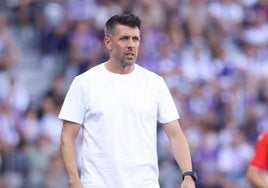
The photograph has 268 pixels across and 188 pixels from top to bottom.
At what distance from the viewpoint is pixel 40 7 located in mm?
20250

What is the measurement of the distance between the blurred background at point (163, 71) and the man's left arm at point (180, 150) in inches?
284

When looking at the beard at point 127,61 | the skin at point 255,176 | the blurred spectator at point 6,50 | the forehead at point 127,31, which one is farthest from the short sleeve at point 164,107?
the blurred spectator at point 6,50

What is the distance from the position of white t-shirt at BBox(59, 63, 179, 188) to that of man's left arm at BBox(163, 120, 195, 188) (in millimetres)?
107

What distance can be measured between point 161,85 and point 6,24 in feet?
38.6

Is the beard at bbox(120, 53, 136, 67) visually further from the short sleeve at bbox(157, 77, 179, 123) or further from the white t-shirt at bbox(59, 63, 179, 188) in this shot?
the short sleeve at bbox(157, 77, 179, 123)

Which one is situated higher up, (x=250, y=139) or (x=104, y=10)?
(x=104, y=10)

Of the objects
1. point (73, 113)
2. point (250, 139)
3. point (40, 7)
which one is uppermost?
point (40, 7)

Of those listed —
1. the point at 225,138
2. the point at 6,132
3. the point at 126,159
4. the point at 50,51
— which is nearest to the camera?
the point at 126,159

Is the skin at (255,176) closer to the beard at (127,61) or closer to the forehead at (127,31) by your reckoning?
the beard at (127,61)

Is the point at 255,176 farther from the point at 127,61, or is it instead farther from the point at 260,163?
the point at 127,61

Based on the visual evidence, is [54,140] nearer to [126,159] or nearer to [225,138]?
[225,138]

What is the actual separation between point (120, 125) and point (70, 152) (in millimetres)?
421

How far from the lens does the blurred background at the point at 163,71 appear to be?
16.6 meters

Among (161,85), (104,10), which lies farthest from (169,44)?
(161,85)
